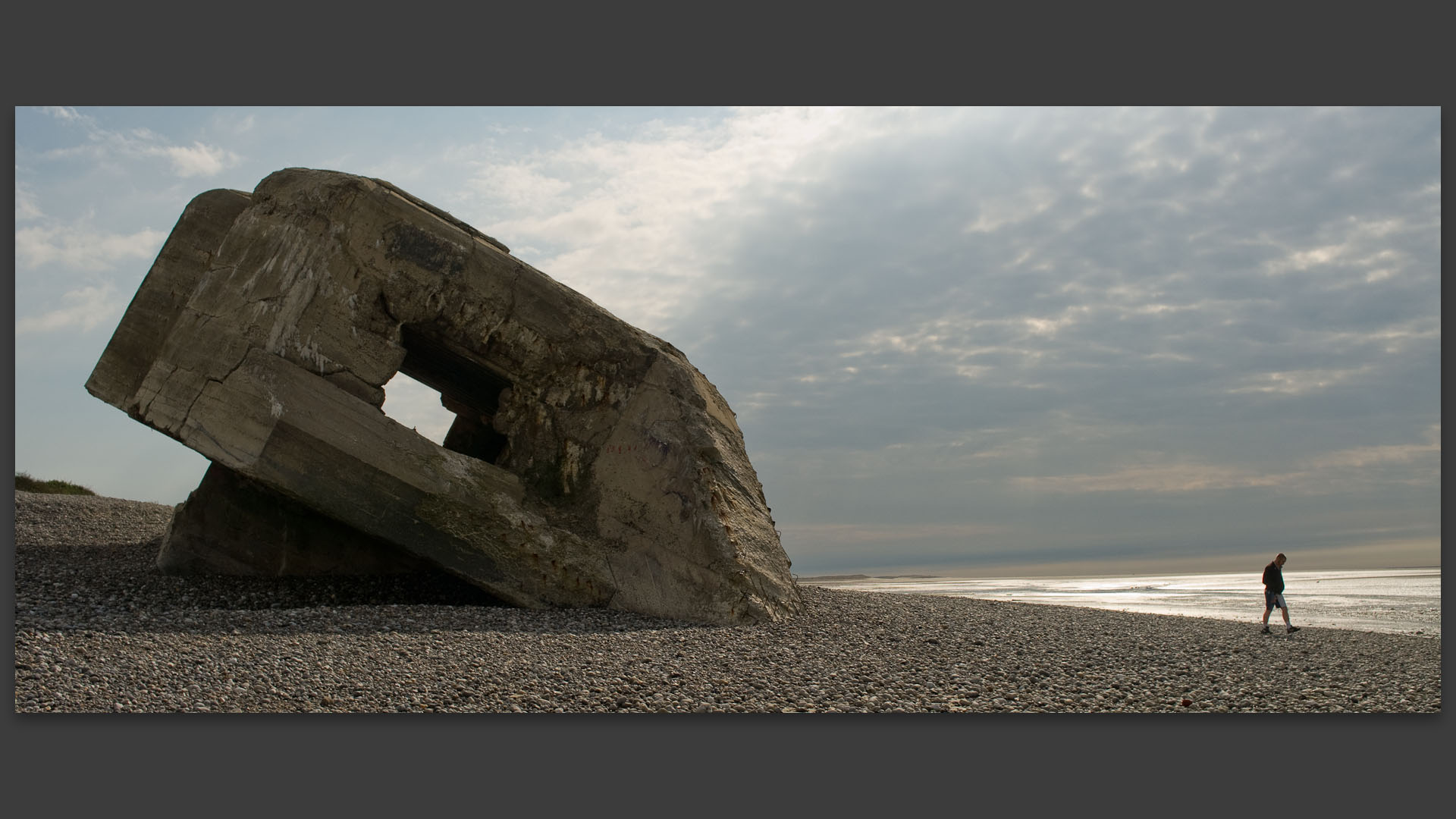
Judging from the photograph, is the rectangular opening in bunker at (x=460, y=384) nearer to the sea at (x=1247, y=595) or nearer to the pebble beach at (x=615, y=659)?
the pebble beach at (x=615, y=659)

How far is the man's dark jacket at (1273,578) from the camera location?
9570 mm

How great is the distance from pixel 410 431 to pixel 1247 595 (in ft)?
47.2

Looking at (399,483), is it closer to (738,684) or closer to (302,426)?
(302,426)

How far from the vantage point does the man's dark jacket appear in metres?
9.57

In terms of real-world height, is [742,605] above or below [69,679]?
above

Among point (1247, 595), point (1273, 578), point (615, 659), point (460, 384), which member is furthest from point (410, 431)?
point (1247, 595)

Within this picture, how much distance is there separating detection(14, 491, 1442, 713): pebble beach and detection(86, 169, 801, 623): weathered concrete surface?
23.1 inches

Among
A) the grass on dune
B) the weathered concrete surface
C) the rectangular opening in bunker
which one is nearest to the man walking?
the weathered concrete surface

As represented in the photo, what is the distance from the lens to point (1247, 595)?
16.8 metres

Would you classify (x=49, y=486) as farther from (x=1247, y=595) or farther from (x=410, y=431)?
(x=1247, y=595)

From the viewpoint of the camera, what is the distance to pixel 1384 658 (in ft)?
25.9

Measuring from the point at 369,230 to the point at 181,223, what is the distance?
2.07 metres

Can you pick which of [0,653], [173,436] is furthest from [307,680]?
[173,436]

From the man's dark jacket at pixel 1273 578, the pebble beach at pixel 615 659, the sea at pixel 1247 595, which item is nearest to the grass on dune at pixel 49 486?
the pebble beach at pixel 615 659
